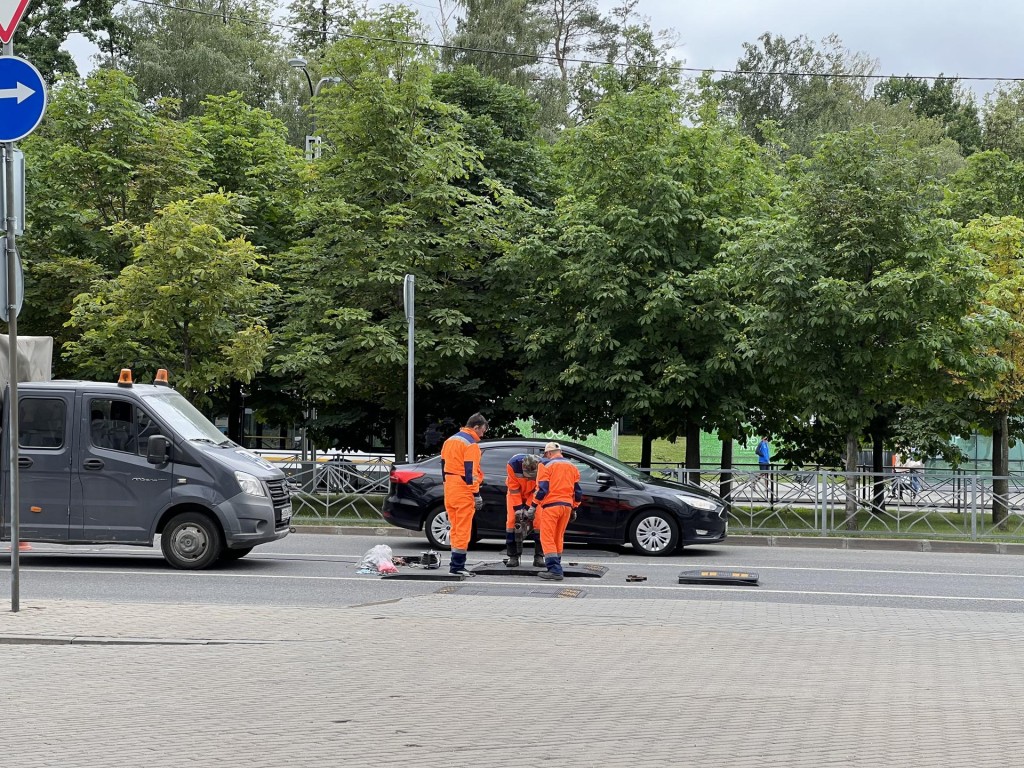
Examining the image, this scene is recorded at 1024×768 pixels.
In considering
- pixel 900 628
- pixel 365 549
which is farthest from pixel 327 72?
pixel 900 628

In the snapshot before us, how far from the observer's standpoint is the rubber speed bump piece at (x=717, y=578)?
13.8m

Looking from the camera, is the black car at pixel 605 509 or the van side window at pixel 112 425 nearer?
the van side window at pixel 112 425

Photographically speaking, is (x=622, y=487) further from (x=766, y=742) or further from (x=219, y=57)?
(x=219, y=57)

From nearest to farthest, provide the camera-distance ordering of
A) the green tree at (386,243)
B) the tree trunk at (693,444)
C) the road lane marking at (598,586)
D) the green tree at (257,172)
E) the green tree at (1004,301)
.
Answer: the road lane marking at (598,586), the green tree at (1004,301), the green tree at (386,243), the tree trunk at (693,444), the green tree at (257,172)

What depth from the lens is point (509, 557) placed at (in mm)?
14547

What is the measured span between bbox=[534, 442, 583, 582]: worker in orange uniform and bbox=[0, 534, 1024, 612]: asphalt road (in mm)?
368

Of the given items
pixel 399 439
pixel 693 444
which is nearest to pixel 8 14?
pixel 399 439

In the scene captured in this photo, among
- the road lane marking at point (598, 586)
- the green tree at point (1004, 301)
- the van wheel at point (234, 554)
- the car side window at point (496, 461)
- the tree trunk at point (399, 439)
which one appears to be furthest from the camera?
the tree trunk at point (399, 439)

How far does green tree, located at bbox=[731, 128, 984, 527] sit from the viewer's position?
2075cm

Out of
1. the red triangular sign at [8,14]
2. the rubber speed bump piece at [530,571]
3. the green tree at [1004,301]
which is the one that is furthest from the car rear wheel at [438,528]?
the green tree at [1004,301]

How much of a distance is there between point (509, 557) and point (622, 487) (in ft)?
8.41

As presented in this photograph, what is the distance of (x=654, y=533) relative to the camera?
16.5 meters

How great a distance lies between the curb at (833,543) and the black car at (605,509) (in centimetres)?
220

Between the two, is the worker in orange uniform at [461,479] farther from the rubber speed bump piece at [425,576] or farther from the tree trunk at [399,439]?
the tree trunk at [399,439]
